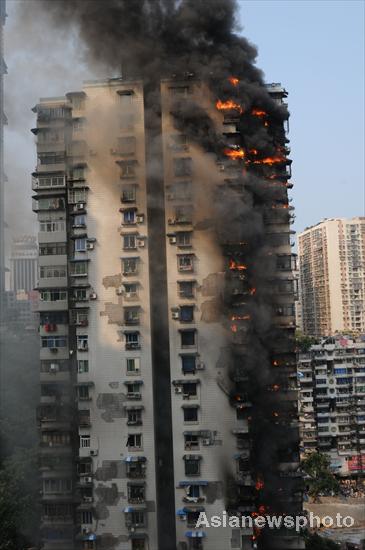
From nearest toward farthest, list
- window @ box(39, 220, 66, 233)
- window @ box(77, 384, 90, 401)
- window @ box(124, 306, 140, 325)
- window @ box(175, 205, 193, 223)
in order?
window @ box(77, 384, 90, 401), window @ box(124, 306, 140, 325), window @ box(175, 205, 193, 223), window @ box(39, 220, 66, 233)

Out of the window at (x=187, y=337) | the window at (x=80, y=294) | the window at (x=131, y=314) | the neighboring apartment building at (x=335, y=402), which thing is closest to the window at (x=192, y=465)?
the window at (x=187, y=337)

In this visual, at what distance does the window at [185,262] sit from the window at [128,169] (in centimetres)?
252

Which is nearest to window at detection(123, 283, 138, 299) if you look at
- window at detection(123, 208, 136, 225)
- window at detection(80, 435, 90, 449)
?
window at detection(123, 208, 136, 225)

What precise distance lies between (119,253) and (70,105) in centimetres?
426

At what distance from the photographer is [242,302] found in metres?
15.6

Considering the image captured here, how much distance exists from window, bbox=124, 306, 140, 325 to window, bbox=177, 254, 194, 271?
1.55 meters

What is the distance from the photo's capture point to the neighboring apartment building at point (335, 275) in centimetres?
4944

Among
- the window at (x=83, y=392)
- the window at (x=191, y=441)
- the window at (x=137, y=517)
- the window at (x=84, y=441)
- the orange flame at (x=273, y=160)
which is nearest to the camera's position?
the window at (x=137, y=517)

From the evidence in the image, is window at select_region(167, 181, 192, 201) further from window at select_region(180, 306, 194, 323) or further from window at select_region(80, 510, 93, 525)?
window at select_region(80, 510, 93, 525)

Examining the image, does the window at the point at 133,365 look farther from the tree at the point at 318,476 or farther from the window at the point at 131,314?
the tree at the point at 318,476

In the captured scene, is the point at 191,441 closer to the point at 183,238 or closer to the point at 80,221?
the point at 183,238

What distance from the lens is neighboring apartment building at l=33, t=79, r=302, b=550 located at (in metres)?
15.1

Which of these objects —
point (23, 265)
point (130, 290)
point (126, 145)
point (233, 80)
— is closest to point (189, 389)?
point (130, 290)

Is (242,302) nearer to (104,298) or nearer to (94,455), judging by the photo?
(104,298)
